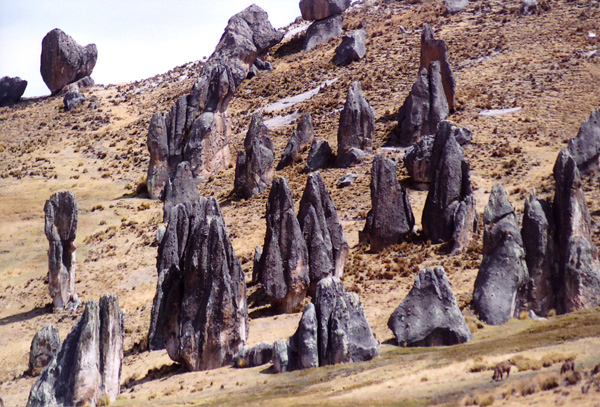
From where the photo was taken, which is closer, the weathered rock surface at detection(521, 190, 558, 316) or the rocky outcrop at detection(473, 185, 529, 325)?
the rocky outcrop at detection(473, 185, 529, 325)

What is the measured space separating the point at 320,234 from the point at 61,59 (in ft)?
190

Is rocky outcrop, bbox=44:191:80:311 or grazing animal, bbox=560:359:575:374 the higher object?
rocky outcrop, bbox=44:191:80:311

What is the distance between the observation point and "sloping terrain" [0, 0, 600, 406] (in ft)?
59.5

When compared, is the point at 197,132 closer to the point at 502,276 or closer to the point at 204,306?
the point at 204,306

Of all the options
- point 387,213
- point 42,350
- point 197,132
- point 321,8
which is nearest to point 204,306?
point 42,350

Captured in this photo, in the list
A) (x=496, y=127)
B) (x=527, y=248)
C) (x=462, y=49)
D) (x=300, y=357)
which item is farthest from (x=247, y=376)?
(x=462, y=49)

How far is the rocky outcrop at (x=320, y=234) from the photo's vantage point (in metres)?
27.9

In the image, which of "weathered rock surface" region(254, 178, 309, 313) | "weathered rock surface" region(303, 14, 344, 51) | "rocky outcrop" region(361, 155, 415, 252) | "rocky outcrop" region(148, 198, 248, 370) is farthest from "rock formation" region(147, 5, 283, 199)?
"rocky outcrop" region(148, 198, 248, 370)

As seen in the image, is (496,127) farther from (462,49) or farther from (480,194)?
(462,49)

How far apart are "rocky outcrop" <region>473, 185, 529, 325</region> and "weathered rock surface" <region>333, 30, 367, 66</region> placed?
1641 inches

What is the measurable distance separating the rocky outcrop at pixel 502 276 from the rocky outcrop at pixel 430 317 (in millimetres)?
1662

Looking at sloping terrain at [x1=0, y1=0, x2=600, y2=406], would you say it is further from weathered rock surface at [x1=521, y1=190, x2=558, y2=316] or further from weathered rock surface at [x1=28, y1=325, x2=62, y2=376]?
weathered rock surface at [x1=521, y1=190, x2=558, y2=316]

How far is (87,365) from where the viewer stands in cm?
1925

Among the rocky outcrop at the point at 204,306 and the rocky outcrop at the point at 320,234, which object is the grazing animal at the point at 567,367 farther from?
the rocky outcrop at the point at 320,234
